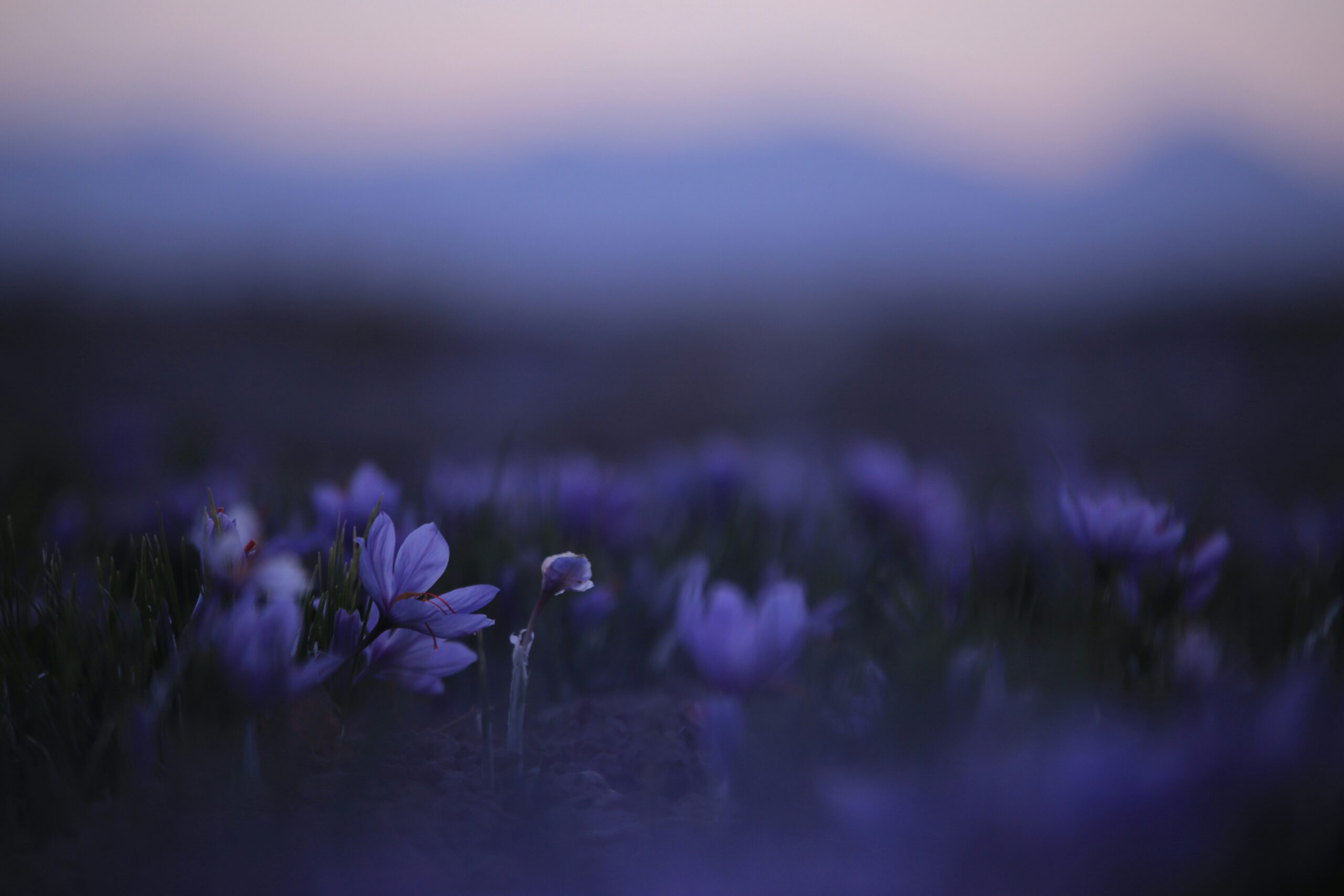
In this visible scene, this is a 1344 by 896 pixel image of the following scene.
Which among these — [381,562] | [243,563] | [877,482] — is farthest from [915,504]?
[243,563]

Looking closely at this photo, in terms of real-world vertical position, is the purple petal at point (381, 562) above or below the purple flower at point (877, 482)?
above

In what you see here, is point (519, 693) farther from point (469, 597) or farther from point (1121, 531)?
point (1121, 531)

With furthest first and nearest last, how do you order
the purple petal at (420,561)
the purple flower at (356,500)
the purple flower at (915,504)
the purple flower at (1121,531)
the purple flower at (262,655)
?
the purple flower at (915,504)
the purple flower at (356,500)
the purple flower at (1121,531)
the purple petal at (420,561)
the purple flower at (262,655)

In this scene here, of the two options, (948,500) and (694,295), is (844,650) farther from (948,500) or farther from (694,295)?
(694,295)

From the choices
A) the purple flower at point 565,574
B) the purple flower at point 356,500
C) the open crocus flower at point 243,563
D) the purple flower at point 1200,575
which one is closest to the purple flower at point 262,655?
the open crocus flower at point 243,563

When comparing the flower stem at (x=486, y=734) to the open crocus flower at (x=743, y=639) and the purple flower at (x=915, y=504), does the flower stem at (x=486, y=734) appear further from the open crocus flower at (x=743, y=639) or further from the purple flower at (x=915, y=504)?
the purple flower at (x=915, y=504)

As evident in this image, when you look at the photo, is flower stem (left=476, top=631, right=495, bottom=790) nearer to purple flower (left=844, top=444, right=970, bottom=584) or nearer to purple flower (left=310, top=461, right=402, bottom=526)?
purple flower (left=310, top=461, right=402, bottom=526)

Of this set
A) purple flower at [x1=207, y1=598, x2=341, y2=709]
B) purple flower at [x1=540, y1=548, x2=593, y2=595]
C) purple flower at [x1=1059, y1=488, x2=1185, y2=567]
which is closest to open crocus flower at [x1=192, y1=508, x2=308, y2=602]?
purple flower at [x1=207, y1=598, x2=341, y2=709]
